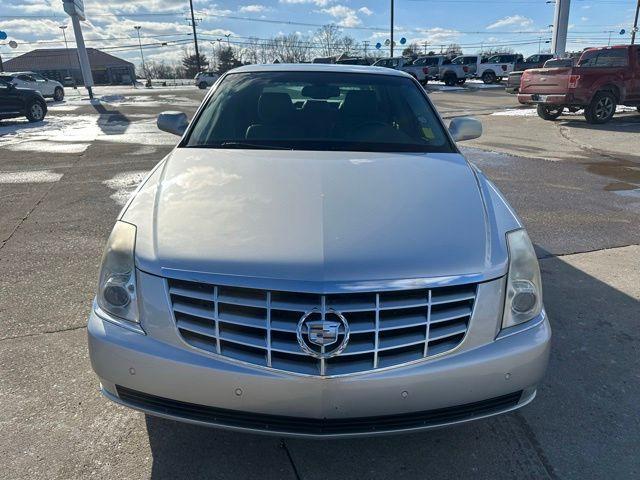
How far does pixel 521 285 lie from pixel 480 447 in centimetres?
80

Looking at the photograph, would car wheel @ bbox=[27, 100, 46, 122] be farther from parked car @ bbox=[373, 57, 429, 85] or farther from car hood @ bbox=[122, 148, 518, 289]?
parked car @ bbox=[373, 57, 429, 85]

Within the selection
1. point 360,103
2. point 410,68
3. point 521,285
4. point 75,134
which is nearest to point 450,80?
point 410,68

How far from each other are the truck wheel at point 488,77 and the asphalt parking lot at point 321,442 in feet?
103

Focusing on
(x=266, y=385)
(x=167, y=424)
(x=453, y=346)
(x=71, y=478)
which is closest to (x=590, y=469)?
(x=453, y=346)

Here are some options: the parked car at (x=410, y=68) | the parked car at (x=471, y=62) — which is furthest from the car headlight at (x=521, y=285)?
the parked car at (x=471, y=62)

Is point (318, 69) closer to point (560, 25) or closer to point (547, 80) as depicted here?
point (547, 80)

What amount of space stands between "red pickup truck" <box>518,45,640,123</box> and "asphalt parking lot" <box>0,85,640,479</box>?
24.0 feet

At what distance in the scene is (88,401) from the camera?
255 centimetres

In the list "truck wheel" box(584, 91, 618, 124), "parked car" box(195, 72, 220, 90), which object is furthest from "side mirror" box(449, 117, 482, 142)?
"parked car" box(195, 72, 220, 90)

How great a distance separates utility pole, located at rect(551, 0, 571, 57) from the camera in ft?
78.8

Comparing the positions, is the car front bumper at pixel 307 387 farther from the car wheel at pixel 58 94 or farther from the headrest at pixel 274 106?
the car wheel at pixel 58 94

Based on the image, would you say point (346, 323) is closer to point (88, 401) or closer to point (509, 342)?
point (509, 342)

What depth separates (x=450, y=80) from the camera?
3441 cm

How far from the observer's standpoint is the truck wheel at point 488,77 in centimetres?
3496
